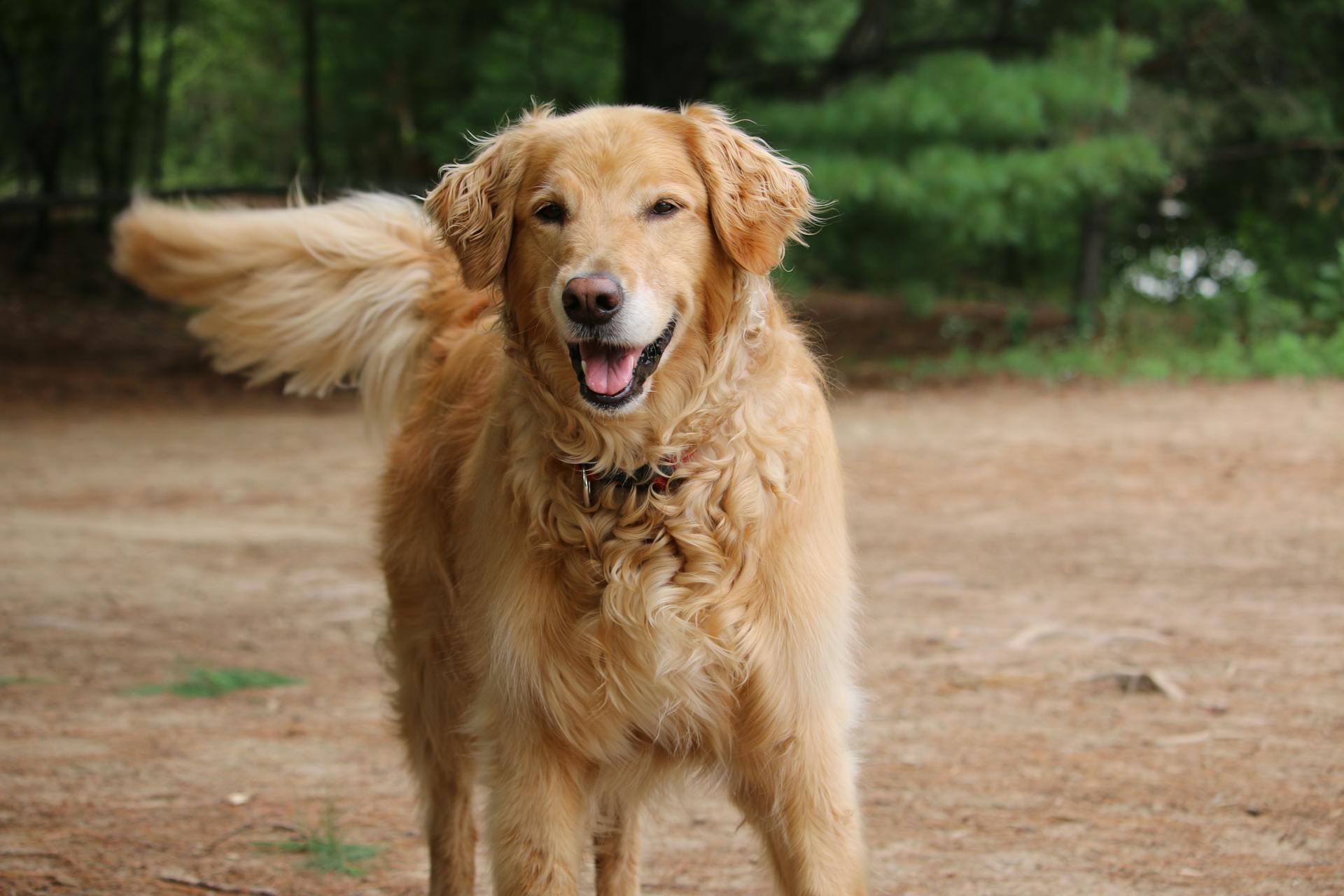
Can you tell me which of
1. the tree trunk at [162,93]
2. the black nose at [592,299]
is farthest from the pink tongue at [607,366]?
the tree trunk at [162,93]

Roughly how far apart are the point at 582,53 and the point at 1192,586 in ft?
48.6

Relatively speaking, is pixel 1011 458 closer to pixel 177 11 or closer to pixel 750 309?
pixel 750 309

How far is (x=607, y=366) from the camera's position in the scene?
3059mm

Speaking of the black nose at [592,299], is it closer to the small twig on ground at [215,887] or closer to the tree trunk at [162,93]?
the small twig on ground at [215,887]

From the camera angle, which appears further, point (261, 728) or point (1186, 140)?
point (1186, 140)

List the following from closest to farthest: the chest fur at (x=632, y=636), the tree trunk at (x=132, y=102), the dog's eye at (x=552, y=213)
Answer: the chest fur at (x=632, y=636) → the dog's eye at (x=552, y=213) → the tree trunk at (x=132, y=102)

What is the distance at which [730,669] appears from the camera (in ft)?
9.97

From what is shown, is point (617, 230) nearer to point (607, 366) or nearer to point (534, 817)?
point (607, 366)

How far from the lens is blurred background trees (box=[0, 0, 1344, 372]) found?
44.1 feet

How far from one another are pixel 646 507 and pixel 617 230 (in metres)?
0.63

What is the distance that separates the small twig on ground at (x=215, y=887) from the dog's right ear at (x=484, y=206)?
1.74 m

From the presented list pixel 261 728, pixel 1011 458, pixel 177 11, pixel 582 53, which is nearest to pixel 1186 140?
pixel 1011 458

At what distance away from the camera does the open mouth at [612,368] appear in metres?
3.03

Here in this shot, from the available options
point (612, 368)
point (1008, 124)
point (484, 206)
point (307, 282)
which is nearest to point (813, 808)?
point (612, 368)
